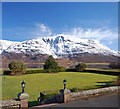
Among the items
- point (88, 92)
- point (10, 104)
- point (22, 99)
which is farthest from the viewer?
point (88, 92)

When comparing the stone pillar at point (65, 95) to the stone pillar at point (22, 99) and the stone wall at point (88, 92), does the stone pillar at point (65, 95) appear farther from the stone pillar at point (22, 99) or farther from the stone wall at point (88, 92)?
the stone pillar at point (22, 99)

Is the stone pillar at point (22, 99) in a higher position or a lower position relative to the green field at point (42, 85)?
higher

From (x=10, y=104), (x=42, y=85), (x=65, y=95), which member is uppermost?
(x=65, y=95)

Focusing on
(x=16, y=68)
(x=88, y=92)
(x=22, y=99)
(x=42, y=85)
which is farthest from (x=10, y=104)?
(x=16, y=68)

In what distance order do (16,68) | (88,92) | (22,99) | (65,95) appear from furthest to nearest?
(16,68) → (88,92) → (65,95) → (22,99)

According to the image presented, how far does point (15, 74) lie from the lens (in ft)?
116

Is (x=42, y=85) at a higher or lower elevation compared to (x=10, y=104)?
lower

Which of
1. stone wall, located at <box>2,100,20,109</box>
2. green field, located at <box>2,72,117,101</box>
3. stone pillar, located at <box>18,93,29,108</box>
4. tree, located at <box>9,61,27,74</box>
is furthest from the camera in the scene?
tree, located at <box>9,61,27,74</box>

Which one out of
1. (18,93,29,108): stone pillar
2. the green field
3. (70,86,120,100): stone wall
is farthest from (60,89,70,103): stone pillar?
the green field

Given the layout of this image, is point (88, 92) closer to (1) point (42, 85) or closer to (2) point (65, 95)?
(2) point (65, 95)

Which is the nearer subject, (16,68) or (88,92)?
(88,92)

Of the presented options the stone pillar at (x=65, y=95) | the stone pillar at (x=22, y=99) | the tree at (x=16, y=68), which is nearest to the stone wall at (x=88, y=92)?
the stone pillar at (x=65, y=95)

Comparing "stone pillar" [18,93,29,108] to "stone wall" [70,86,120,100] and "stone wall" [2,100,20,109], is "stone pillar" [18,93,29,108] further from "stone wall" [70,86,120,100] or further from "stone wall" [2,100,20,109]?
"stone wall" [70,86,120,100]

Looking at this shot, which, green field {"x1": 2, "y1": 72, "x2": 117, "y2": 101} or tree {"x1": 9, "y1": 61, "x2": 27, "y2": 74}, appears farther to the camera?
tree {"x1": 9, "y1": 61, "x2": 27, "y2": 74}
